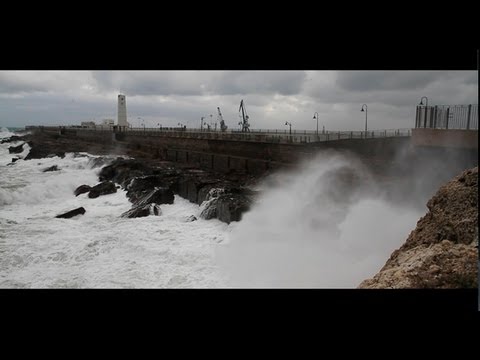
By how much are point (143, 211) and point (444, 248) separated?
9.24m

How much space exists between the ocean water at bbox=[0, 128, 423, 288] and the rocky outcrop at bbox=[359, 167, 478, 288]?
1596mm

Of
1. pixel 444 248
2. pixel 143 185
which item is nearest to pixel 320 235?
pixel 444 248

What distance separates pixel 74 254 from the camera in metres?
8.10

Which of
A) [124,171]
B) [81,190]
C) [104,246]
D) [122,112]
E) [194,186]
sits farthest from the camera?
[122,112]

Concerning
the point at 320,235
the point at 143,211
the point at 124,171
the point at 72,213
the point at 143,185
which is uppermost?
the point at 124,171

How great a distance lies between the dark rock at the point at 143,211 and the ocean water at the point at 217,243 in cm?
→ 27

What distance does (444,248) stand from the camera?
392cm

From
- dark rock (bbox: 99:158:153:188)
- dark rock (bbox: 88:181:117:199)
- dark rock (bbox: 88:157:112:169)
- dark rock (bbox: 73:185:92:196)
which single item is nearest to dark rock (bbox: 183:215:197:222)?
dark rock (bbox: 88:181:117:199)

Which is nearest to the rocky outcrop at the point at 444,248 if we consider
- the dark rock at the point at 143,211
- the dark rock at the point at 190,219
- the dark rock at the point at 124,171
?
the dark rock at the point at 190,219

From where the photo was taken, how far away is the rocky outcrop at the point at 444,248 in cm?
346

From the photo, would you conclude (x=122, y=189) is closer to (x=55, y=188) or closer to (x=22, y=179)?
(x=55, y=188)

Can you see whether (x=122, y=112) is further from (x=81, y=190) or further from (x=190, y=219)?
(x=190, y=219)
